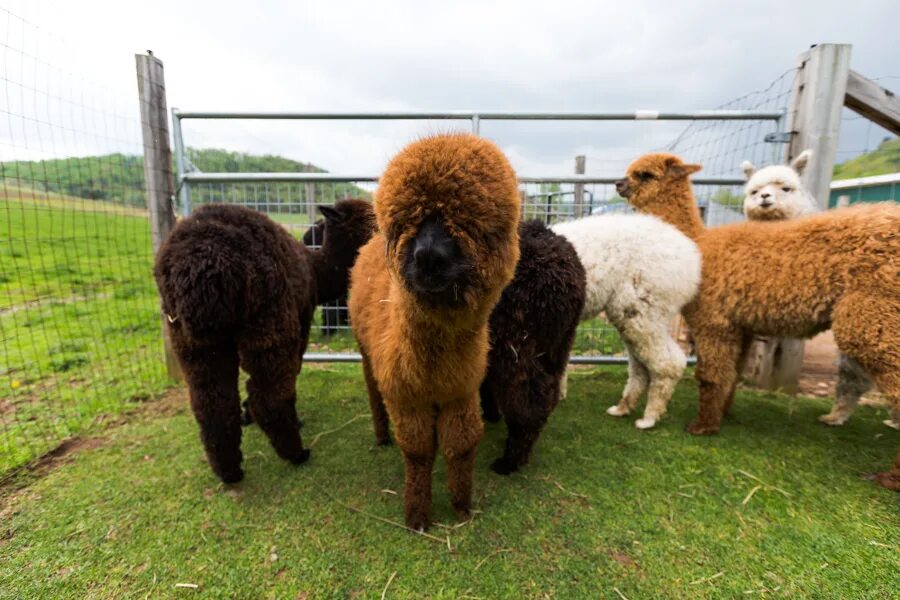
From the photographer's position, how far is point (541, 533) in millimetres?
2383

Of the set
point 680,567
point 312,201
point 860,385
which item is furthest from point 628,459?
point 312,201

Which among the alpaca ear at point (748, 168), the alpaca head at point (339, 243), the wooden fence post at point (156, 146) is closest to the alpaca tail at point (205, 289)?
the alpaca head at point (339, 243)

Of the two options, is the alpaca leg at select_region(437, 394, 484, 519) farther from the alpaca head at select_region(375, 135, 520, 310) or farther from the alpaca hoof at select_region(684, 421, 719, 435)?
the alpaca hoof at select_region(684, 421, 719, 435)

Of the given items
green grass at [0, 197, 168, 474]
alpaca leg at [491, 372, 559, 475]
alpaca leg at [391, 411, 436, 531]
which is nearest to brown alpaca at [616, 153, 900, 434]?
alpaca leg at [491, 372, 559, 475]

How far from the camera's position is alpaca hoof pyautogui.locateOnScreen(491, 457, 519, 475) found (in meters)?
2.91

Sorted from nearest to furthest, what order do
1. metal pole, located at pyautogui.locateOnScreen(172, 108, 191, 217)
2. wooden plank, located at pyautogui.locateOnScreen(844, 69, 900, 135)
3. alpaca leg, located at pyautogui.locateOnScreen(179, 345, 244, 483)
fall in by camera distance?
alpaca leg, located at pyautogui.locateOnScreen(179, 345, 244, 483)
wooden plank, located at pyautogui.locateOnScreen(844, 69, 900, 135)
metal pole, located at pyautogui.locateOnScreen(172, 108, 191, 217)

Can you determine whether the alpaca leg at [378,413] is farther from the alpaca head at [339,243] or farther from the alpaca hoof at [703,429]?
the alpaca hoof at [703,429]

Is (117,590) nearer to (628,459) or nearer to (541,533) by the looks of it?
(541,533)

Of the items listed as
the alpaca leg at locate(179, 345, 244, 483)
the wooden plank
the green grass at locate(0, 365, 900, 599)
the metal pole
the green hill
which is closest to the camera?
the green grass at locate(0, 365, 900, 599)

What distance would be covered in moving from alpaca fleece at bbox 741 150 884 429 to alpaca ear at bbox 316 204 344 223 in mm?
3790

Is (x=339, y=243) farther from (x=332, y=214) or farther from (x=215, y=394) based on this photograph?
(x=215, y=394)

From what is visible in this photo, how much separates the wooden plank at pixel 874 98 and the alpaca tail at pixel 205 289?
5651 mm

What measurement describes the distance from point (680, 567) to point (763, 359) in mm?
3327

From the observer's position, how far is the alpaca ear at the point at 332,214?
370 centimetres
